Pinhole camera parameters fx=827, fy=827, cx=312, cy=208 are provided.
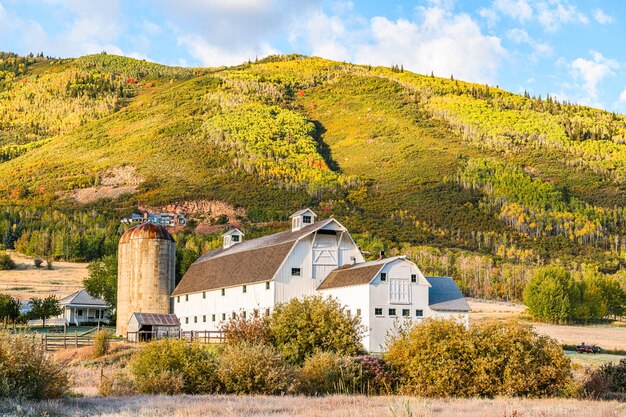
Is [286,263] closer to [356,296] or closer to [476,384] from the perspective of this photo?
[356,296]

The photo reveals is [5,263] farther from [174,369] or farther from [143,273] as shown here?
[174,369]

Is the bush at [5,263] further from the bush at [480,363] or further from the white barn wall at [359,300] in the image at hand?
the bush at [480,363]

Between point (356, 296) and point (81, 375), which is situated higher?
point (356, 296)

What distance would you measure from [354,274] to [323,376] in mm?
24746

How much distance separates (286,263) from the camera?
58.9m

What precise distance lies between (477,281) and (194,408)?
11281 cm

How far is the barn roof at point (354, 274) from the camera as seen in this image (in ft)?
180

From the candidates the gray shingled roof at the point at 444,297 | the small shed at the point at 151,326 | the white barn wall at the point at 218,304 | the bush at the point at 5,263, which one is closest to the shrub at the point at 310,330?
the white barn wall at the point at 218,304

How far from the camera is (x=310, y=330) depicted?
3947 cm

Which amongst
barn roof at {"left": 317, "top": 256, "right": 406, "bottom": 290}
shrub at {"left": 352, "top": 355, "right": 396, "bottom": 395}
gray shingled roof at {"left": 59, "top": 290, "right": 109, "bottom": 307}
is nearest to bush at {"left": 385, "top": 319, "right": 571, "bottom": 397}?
shrub at {"left": 352, "top": 355, "right": 396, "bottom": 395}

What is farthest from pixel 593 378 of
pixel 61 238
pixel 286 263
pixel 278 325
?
pixel 61 238

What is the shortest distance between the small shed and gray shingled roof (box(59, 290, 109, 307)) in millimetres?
18171

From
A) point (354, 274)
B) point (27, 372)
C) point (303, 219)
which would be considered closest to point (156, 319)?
point (303, 219)

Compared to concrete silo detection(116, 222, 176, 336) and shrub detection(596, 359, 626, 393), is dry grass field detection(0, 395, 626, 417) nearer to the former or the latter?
shrub detection(596, 359, 626, 393)
